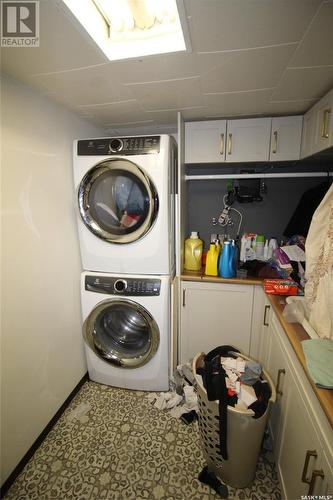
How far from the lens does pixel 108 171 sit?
1.63 metres

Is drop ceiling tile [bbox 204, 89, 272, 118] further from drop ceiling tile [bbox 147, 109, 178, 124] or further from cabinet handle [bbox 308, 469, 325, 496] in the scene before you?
cabinet handle [bbox 308, 469, 325, 496]

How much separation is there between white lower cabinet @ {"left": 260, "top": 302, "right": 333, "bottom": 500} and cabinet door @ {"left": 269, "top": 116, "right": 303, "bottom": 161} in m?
1.25

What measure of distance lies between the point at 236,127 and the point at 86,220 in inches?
55.5

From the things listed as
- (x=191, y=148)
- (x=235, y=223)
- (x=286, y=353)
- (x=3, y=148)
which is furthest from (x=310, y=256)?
(x=3, y=148)

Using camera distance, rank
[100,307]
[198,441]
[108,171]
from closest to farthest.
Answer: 1. [198,441]
2. [108,171]
3. [100,307]

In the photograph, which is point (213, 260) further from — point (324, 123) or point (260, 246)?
point (324, 123)

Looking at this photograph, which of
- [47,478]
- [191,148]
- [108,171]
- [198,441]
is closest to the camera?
[47,478]

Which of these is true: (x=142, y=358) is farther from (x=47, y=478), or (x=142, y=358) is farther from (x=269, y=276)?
(x=269, y=276)

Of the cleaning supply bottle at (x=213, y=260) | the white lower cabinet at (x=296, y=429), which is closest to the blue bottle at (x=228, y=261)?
the cleaning supply bottle at (x=213, y=260)

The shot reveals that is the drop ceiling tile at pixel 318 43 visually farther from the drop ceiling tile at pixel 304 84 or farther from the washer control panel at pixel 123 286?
the washer control panel at pixel 123 286

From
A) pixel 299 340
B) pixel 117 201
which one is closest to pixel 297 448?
pixel 299 340

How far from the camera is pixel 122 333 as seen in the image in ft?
6.50

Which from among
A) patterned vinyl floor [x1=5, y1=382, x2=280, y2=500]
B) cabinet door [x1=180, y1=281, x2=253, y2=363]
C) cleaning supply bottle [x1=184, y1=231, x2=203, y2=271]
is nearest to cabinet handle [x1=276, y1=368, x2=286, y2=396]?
patterned vinyl floor [x1=5, y1=382, x2=280, y2=500]

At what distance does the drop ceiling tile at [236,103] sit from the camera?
1396mm
